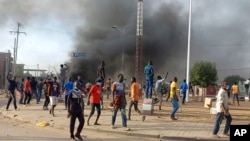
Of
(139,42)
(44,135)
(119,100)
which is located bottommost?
(44,135)

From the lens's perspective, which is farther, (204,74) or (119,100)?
(204,74)

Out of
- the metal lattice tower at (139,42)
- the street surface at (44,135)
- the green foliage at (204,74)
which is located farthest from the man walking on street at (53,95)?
the green foliage at (204,74)

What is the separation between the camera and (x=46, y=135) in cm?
1057

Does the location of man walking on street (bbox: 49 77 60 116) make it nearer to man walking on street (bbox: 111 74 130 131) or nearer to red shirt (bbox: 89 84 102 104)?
red shirt (bbox: 89 84 102 104)

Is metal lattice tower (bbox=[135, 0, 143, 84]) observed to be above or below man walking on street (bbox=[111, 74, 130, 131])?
above

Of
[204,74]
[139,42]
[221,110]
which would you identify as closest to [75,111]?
[221,110]

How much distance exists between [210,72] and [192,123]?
61.7m

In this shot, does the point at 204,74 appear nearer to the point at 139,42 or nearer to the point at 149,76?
the point at 139,42

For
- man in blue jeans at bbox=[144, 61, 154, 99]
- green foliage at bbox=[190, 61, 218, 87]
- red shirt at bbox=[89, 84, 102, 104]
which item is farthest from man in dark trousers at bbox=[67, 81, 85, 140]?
green foliage at bbox=[190, 61, 218, 87]

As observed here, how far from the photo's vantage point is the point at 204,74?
2894 inches

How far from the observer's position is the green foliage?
73.2m

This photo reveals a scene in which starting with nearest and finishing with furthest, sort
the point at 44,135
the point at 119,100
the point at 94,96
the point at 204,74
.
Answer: the point at 44,135
the point at 119,100
the point at 94,96
the point at 204,74

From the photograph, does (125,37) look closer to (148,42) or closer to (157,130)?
(148,42)

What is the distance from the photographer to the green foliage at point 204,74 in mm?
73188
